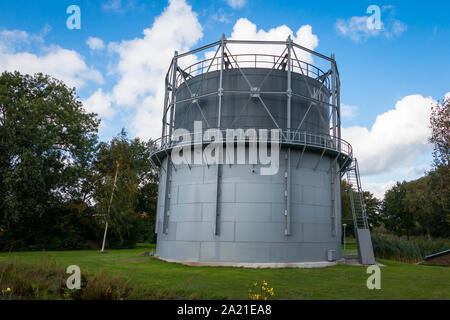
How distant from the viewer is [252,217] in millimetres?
19312

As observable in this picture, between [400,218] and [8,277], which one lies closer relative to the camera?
→ [8,277]

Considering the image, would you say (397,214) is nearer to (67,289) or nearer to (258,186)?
(258,186)

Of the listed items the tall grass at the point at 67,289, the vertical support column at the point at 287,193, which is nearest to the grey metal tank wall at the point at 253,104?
the vertical support column at the point at 287,193

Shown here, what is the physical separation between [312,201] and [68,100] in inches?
1170

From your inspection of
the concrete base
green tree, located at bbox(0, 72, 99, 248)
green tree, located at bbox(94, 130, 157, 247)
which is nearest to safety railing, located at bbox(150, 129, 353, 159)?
the concrete base

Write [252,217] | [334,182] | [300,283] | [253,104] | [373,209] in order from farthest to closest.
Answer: [373,209], [334,182], [253,104], [252,217], [300,283]

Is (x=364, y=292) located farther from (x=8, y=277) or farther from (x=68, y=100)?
(x=68, y=100)

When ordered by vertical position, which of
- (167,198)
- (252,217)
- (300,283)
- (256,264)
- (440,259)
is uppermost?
(167,198)

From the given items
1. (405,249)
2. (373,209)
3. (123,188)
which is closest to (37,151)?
(123,188)

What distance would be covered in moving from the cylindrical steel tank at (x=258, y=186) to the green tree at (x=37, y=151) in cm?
1386

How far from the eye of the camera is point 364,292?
12188 millimetres

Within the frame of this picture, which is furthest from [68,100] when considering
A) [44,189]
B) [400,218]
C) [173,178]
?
[400,218]

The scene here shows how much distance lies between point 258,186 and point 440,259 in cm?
1489
